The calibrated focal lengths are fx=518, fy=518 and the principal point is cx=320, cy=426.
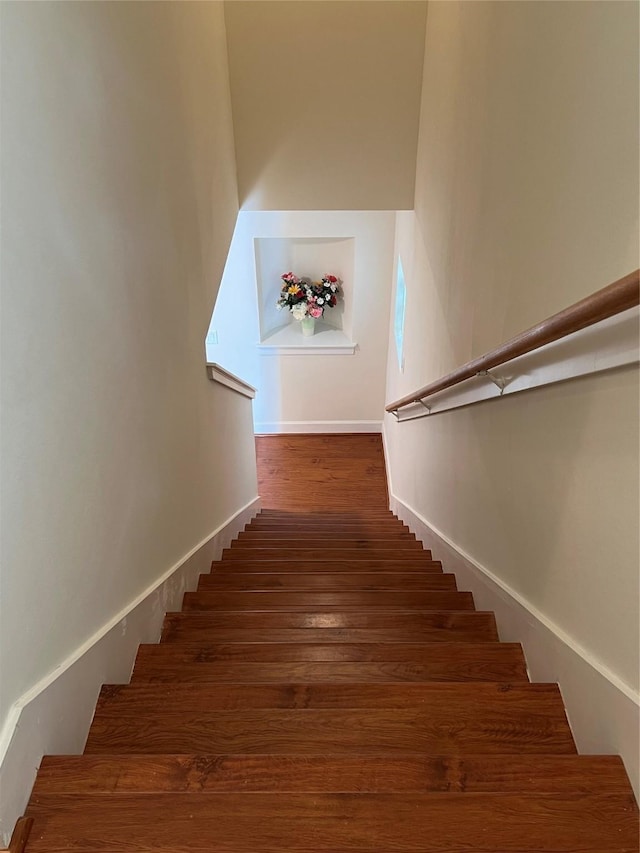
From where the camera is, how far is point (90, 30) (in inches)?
52.1

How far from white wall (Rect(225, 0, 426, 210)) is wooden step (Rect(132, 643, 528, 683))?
3.27 metres

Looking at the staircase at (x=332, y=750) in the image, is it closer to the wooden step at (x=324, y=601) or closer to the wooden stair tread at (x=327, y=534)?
the wooden step at (x=324, y=601)

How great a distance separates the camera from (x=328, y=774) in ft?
3.36

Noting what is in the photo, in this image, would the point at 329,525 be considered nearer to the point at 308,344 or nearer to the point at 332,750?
the point at 332,750

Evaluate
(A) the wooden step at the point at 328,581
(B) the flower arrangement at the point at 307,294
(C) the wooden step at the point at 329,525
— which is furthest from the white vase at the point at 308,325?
(A) the wooden step at the point at 328,581

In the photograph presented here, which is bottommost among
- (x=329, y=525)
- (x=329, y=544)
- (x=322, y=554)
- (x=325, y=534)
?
(x=329, y=525)

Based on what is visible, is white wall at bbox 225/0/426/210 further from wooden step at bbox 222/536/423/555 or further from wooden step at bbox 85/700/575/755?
wooden step at bbox 85/700/575/755

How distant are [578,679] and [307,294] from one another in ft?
17.1

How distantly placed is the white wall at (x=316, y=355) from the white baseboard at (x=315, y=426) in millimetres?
12

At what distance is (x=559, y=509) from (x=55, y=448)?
1217mm

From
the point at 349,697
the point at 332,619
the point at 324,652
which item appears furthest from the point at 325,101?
the point at 349,697

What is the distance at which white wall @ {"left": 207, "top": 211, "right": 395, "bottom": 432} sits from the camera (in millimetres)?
5449

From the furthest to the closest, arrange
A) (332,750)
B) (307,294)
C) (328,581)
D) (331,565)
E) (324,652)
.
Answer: (307,294) → (331,565) → (328,581) → (324,652) → (332,750)

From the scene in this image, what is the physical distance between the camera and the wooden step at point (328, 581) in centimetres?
224
